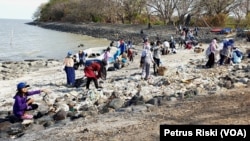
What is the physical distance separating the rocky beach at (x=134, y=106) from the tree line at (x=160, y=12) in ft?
102

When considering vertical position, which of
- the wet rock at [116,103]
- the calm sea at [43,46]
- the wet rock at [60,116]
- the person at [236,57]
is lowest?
the calm sea at [43,46]

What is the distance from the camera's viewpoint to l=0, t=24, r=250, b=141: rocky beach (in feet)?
30.6

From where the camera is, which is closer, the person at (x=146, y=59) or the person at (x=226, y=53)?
the person at (x=146, y=59)

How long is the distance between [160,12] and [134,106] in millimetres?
49829

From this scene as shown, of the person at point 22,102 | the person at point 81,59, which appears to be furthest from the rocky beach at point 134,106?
the person at point 81,59

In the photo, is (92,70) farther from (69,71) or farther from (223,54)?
(223,54)

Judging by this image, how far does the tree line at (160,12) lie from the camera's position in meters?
50.2

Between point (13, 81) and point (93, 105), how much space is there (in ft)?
32.0

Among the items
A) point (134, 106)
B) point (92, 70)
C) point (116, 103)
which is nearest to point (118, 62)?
point (92, 70)

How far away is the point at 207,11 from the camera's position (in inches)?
2073

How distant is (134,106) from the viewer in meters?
11.4

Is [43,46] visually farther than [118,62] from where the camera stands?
Yes

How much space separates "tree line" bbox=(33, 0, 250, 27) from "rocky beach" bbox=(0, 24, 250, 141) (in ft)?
102

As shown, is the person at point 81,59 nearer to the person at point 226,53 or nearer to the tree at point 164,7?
the person at point 226,53
